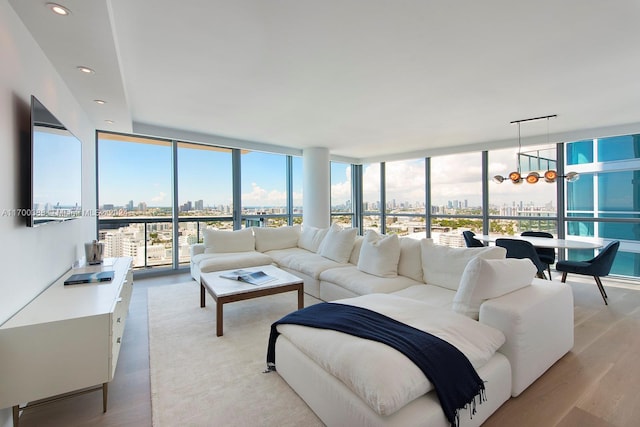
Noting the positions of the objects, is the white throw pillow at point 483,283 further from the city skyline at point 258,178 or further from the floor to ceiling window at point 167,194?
the city skyline at point 258,178

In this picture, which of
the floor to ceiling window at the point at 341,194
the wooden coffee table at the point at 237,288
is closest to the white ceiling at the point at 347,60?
the wooden coffee table at the point at 237,288

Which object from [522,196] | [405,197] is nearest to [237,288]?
[405,197]

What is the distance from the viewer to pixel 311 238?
17.3 ft

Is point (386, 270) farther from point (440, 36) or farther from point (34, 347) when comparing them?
point (34, 347)

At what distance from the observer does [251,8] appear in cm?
205

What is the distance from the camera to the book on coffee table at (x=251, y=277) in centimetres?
324

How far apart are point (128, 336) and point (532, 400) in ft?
11.0

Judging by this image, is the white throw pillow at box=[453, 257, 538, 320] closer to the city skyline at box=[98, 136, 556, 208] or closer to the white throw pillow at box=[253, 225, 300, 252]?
the white throw pillow at box=[253, 225, 300, 252]

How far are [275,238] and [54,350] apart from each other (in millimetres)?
3869

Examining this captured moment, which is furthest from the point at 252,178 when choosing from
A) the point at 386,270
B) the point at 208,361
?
the point at 208,361

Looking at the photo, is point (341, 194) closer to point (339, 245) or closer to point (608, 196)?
point (339, 245)

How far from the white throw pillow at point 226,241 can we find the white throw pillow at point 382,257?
7.64ft

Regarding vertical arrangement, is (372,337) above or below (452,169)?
below

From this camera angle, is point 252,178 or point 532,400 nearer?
point 532,400
